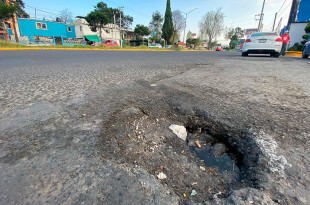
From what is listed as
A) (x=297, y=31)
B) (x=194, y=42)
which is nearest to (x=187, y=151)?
(x=297, y=31)

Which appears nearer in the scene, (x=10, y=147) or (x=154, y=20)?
(x=10, y=147)

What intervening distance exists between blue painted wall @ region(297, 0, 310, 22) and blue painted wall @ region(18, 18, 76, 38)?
138 ft

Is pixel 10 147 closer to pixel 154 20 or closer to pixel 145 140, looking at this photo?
pixel 145 140

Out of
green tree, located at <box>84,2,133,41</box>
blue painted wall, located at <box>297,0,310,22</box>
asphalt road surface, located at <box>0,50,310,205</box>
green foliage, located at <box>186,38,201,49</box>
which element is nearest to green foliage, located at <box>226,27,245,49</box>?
green foliage, located at <box>186,38,201,49</box>

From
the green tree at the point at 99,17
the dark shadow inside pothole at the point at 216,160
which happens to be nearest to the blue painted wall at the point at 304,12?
the dark shadow inside pothole at the point at 216,160

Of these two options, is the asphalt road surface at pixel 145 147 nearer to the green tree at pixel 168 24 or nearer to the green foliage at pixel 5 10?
the green foliage at pixel 5 10

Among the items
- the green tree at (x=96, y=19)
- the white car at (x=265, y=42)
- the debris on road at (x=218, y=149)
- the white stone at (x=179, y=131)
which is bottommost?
the debris on road at (x=218, y=149)

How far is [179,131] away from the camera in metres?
1.59

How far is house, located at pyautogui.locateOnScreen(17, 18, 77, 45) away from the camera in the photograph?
33844mm

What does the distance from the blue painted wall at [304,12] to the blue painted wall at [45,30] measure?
4211cm

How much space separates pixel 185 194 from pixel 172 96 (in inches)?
→ 61.7

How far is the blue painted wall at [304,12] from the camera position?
17.5 metres

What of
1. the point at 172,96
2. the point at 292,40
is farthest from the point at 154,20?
the point at 172,96

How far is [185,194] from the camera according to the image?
877 mm
